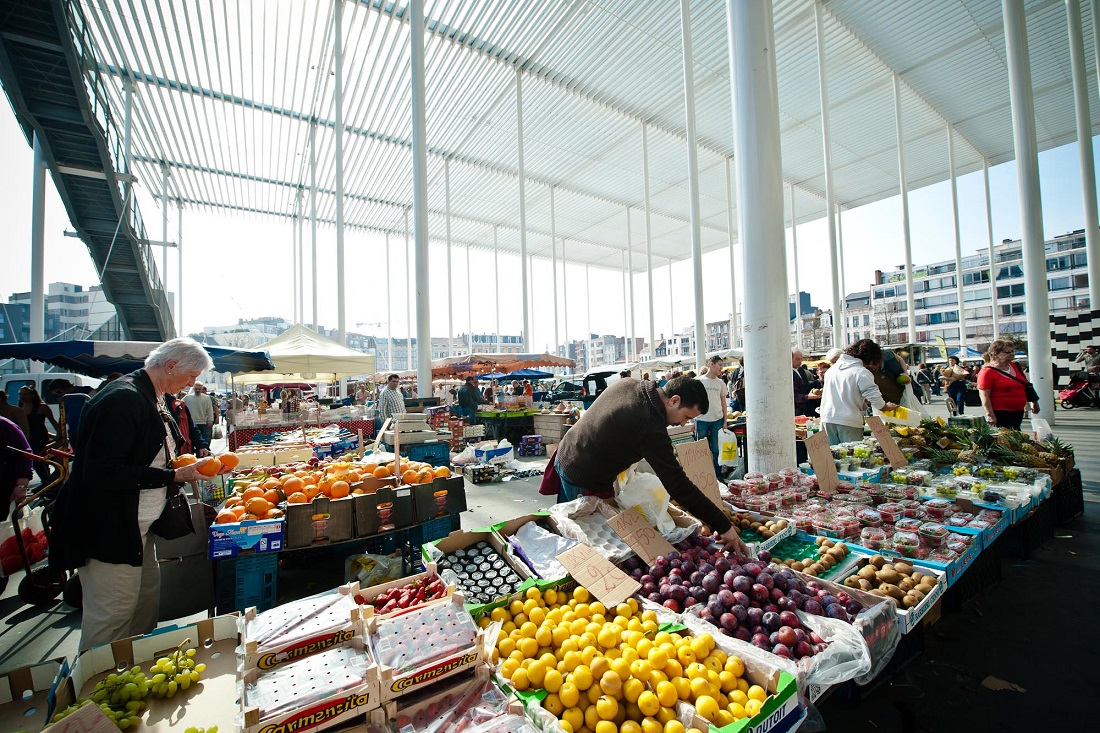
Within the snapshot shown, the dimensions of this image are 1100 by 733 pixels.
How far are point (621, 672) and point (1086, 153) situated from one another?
16.1 metres

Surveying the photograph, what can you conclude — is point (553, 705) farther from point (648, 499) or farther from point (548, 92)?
point (548, 92)

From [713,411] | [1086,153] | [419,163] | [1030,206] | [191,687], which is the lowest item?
[191,687]

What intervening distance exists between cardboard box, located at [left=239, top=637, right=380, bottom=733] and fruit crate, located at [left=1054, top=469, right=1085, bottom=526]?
19.3ft

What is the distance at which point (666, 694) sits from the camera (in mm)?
1567

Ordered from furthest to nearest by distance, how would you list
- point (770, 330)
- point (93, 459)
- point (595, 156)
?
point (595, 156) → point (770, 330) → point (93, 459)

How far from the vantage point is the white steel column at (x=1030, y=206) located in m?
8.49

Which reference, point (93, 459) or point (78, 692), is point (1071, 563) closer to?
point (78, 692)

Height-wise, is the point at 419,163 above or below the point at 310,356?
above

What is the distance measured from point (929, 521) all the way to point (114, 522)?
4666mm

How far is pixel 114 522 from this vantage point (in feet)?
7.52

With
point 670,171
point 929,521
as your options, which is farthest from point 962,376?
point 670,171

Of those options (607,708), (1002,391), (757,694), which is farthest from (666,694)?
(1002,391)

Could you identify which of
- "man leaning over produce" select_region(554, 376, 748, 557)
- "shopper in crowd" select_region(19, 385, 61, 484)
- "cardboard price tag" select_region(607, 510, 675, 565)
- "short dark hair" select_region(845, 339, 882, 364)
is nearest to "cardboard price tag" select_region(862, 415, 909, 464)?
"short dark hair" select_region(845, 339, 882, 364)

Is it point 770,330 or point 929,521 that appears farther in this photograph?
point 770,330
